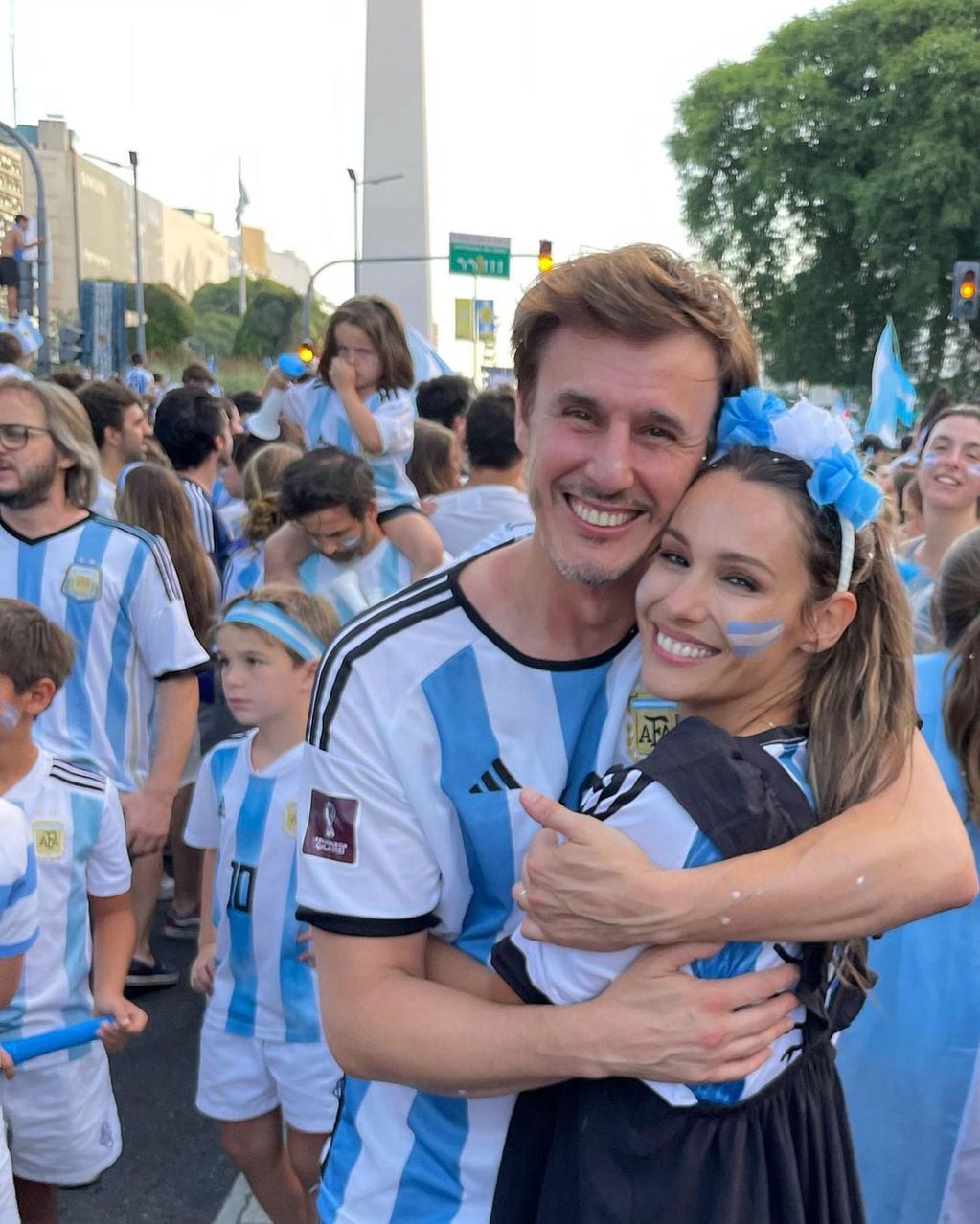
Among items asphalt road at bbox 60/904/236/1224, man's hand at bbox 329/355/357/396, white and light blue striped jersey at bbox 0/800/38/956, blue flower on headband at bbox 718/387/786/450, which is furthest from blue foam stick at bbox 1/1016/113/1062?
man's hand at bbox 329/355/357/396

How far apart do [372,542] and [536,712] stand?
3.28 metres

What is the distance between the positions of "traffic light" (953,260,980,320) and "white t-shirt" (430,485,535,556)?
1475 centimetres

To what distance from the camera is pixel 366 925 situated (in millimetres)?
1839

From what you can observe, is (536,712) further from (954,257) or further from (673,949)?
(954,257)

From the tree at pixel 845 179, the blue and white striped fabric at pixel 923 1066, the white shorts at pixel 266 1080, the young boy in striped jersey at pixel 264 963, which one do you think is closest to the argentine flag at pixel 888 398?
the young boy in striped jersey at pixel 264 963

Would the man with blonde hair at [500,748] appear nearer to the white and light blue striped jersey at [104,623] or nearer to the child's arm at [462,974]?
the child's arm at [462,974]

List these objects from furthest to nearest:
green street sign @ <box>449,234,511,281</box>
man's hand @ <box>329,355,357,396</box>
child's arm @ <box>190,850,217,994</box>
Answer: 1. green street sign @ <box>449,234,511,281</box>
2. man's hand @ <box>329,355,357,396</box>
3. child's arm @ <box>190,850,217,994</box>

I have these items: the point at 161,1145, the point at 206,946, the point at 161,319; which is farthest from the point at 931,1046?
the point at 161,319

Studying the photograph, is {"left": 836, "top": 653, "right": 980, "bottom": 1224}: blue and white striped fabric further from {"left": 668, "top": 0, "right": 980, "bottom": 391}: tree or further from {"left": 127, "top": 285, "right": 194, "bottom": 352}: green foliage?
{"left": 127, "top": 285, "right": 194, "bottom": 352}: green foliage

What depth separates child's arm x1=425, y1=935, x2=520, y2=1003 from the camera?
1.84 metres

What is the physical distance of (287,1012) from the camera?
3.29 meters

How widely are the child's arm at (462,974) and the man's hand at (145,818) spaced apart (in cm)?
251

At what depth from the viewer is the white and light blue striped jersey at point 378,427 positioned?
5.71 meters

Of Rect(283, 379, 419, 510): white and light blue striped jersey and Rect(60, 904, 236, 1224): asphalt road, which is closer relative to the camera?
Rect(60, 904, 236, 1224): asphalt road
